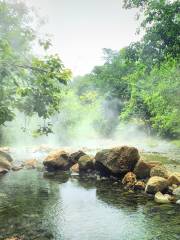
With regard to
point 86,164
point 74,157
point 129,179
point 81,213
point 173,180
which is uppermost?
point 74,157

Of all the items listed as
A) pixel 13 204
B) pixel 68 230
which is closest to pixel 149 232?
pixel 68 230

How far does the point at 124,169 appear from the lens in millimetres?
18297

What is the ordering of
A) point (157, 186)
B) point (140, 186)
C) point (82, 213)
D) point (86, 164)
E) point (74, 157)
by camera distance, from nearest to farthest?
1. point (82, 213)
2. point (157, 186)
3. point (140, 186)
4. point (86, 164)
5. point (74, 157)

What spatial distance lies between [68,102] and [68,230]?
50.0 m

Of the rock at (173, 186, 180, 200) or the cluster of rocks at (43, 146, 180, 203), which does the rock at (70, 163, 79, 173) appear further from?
the rock at (173, 186, 180, 200)

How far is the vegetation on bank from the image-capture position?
33.9 ft

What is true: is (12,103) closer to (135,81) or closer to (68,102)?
(135,81)

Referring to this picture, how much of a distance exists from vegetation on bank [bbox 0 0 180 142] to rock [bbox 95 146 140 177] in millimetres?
3804

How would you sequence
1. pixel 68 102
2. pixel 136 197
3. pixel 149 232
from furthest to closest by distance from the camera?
pixel 68 102, pixel 136 197, pixel 149 232

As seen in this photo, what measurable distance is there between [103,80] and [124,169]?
166 ft

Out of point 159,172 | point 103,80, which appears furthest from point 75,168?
point 103,80

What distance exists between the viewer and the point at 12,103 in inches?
586

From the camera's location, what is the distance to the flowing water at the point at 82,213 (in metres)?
10.1

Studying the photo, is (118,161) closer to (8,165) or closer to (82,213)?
(82,213)
